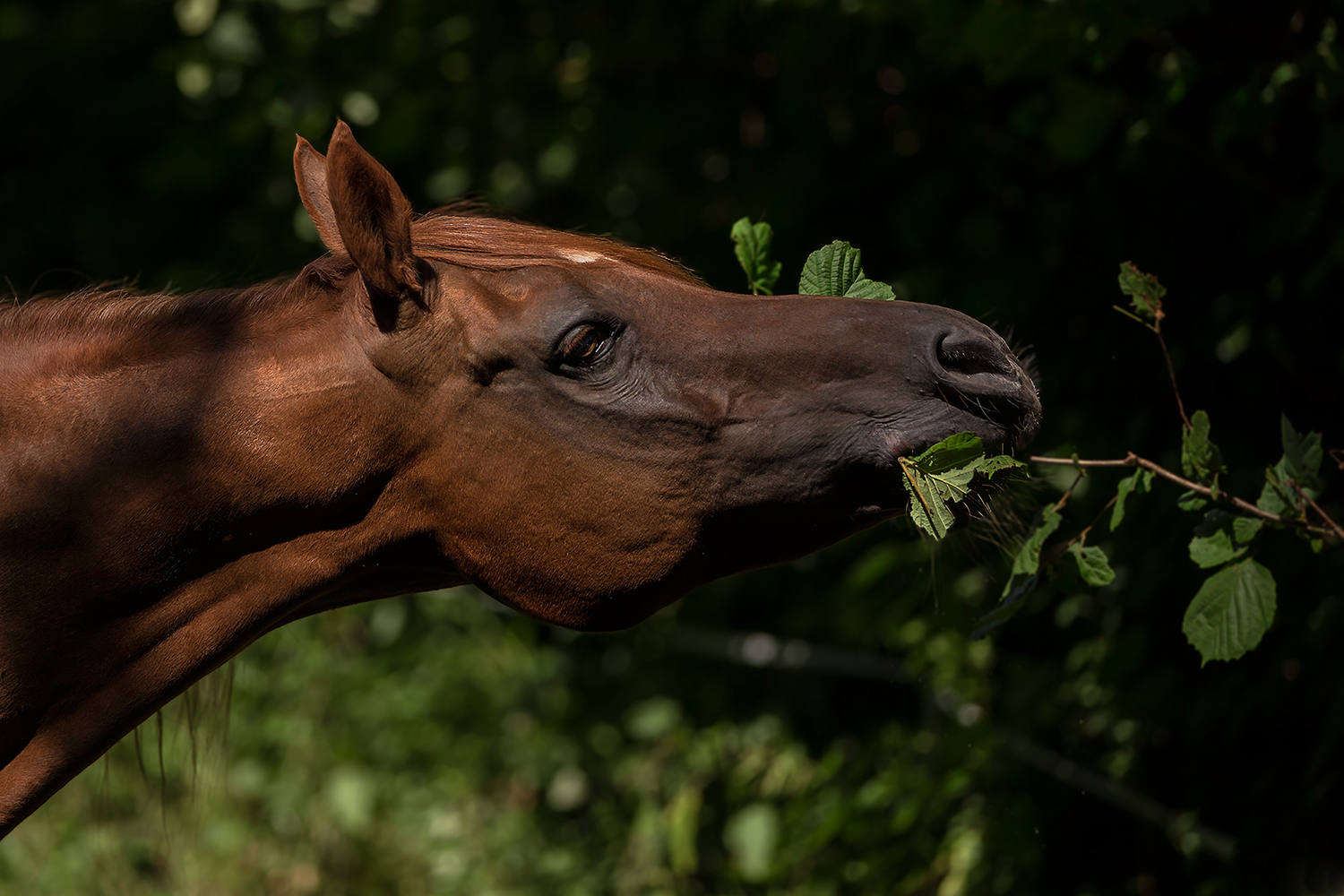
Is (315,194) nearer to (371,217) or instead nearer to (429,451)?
(371,217)

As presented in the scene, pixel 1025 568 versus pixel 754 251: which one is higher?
pixel 754 251

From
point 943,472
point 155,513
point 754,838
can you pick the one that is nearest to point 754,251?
point 943,472

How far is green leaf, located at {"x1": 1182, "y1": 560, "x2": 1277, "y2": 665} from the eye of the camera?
4.59 feet

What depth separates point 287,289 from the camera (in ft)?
4.98

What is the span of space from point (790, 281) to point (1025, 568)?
1.51m

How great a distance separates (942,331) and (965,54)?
1065 millimetres

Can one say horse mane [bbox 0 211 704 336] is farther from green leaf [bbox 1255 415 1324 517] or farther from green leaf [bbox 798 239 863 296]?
green leaf [bbox 1255 415 1324 517]

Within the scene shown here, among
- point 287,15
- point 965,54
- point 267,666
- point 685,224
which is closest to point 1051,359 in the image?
point 965,54

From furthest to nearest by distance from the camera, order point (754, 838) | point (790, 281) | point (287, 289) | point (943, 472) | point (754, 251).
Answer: point (754, 838), point (790, 281), point (754, 251), point (287, 289), point (943, 472)

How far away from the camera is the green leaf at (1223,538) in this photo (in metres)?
1.43

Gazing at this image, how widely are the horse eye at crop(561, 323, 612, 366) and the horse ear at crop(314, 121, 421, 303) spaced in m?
0.20

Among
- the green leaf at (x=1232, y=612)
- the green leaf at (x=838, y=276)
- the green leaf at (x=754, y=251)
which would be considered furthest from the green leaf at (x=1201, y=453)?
the green leaf at (x=754, y=251)

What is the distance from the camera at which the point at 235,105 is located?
3.56m

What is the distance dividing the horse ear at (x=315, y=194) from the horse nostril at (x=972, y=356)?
77 cm
